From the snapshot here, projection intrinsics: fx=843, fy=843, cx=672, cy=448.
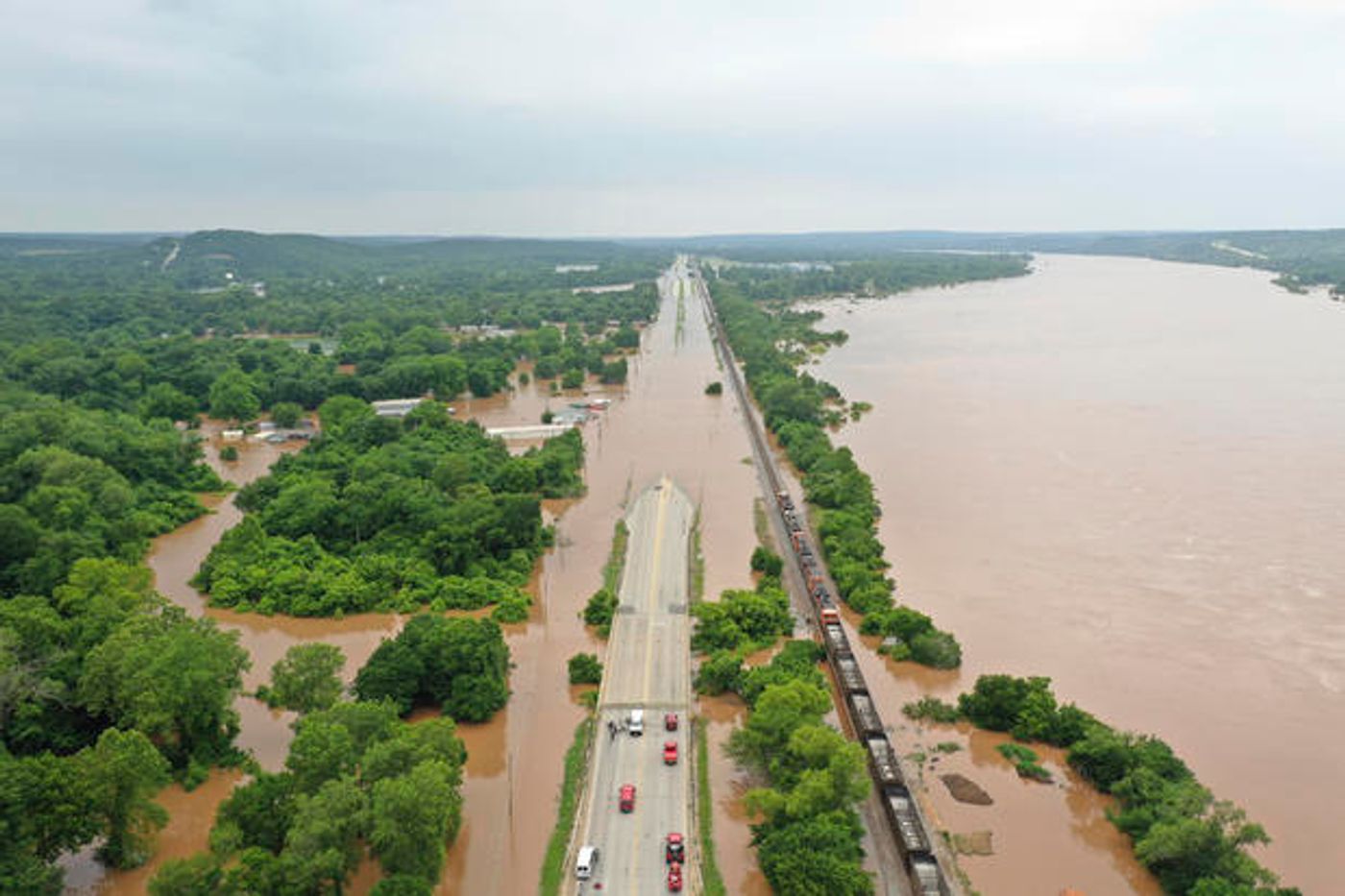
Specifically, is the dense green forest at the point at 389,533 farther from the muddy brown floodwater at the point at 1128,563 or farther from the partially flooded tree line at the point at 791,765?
the muddy brown floodwater at the point at 1128,563

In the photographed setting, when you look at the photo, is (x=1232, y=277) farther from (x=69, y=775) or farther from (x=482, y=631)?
(x=69, y=775)

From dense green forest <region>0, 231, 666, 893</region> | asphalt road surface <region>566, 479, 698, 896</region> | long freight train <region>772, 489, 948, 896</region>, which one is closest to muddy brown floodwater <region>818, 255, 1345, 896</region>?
long freight train <region>772, 489, 948, 896</region>

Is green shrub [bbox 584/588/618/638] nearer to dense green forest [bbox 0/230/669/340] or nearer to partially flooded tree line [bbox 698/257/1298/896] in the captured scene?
partially flooded tree line [bbox 698/257/1298/896]

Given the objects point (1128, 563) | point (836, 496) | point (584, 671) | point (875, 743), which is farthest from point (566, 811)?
point (1128, 563)

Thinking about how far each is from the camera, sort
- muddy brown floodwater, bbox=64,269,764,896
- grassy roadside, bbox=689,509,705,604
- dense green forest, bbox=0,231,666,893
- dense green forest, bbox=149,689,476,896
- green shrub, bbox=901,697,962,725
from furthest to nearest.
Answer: grassy roadside, bbox=689,509,705,604 < green shrub, bbox=901,697,962,725 < muddy brown floodwater, bbox=64,269,764,896 < dense green forest, bbox=0,231,666,893 < dense green forest, bbox=149,689,476,896

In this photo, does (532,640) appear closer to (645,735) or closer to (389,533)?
(645,735)

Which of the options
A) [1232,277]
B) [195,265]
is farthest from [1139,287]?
[195,265]
